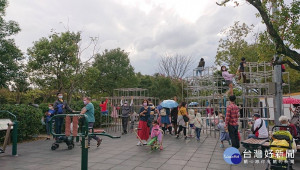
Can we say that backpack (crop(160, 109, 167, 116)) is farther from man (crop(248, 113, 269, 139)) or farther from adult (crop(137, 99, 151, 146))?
man (crop(248, 113, 269, 139))

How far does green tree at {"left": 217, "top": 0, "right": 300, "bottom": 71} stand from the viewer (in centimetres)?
621

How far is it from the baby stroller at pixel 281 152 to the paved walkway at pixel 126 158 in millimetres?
681

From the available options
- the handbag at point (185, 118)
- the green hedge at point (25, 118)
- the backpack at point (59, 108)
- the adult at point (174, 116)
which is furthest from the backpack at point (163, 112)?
the green hedge at point (25, 118)

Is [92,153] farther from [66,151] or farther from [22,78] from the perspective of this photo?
[22,78]

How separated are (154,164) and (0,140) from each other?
674 centimetres

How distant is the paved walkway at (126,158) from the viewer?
19.6ft

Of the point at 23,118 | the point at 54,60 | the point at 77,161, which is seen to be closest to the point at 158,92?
the point at 54,60

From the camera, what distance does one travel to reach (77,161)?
6.52 metres

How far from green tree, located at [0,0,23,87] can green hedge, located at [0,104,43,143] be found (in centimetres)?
249

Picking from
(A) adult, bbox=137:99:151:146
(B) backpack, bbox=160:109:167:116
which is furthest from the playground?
(B) backpack, bbox=160:109:167:116

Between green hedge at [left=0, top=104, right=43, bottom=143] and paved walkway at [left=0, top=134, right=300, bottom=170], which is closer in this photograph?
paved walkway at [left=0, top=134, right=300, bottom=170]

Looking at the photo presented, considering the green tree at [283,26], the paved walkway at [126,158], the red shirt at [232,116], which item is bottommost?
the paved walkway at [126,158]

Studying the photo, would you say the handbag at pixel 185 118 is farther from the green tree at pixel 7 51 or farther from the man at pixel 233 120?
the green tree at pixel 7 51

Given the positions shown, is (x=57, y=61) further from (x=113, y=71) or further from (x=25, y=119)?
(x=113, y=71)
